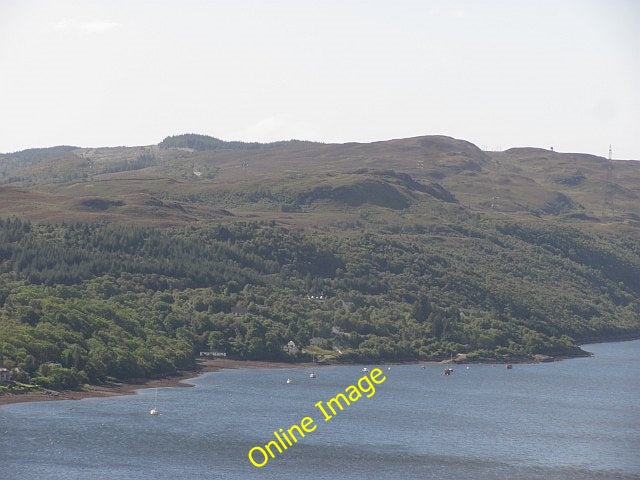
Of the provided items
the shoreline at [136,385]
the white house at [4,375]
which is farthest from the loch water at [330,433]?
the white house at [4,375]

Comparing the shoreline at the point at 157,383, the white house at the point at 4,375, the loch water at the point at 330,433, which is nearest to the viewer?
the loch water at the point at 330,433

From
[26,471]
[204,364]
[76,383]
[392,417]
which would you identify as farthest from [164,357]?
[26,471]

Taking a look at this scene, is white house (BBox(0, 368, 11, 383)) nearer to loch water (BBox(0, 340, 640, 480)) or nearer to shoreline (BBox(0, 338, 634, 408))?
shoreline (BBox(0, 338, 634, 408))

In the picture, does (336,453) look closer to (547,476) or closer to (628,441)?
(547,476)

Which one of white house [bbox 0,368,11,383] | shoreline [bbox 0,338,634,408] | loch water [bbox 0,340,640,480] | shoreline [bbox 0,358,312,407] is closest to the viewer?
loch water [bbox 0,340,640,480]

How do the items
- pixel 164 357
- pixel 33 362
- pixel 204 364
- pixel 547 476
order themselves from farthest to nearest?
pixel 204 364 < pixel 164 357 < pixel 33 362 < pixel 547 476

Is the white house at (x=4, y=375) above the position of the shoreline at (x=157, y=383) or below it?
above

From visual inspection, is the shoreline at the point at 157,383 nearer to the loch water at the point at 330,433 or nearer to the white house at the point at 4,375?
the loch water at the point at 330,433

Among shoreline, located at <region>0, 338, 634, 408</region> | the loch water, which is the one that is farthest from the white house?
the loch water
